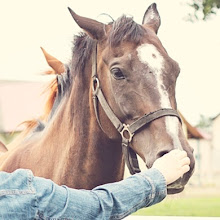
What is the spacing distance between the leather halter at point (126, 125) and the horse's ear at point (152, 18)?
28 cm

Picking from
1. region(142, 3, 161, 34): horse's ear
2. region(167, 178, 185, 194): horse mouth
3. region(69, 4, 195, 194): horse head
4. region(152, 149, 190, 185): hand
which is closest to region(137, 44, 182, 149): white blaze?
region(69, 4, 195, 194): horse head

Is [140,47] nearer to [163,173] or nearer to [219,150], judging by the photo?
[163,173]

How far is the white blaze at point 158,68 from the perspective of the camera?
1651 mm

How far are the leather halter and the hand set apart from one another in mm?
681

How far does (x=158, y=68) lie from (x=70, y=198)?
39.2 inches

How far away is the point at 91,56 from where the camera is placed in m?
2.02

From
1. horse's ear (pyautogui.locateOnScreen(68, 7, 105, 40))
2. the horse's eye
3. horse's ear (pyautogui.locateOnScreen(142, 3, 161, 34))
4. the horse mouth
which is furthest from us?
horse's ear (pyautogui.locateOnScreen(142, 3, 161, 34))

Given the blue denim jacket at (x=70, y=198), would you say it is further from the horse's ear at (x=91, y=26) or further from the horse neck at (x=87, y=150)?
the horse's ear at (x=91, y=26)

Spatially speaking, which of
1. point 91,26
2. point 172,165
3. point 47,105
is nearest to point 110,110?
point 91,26

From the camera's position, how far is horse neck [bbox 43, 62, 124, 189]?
1.91 meters

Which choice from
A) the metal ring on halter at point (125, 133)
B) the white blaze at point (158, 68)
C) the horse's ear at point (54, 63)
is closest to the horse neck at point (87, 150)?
the metal ring on halter at point (125, 133)

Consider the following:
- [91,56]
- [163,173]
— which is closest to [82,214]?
[163,173]

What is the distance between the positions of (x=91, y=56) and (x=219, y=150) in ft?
33.1

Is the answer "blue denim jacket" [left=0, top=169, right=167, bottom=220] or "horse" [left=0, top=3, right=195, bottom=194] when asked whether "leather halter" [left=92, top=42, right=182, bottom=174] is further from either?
"blue denim jacket" [left=0, top=169, right=167, bottom=220]
